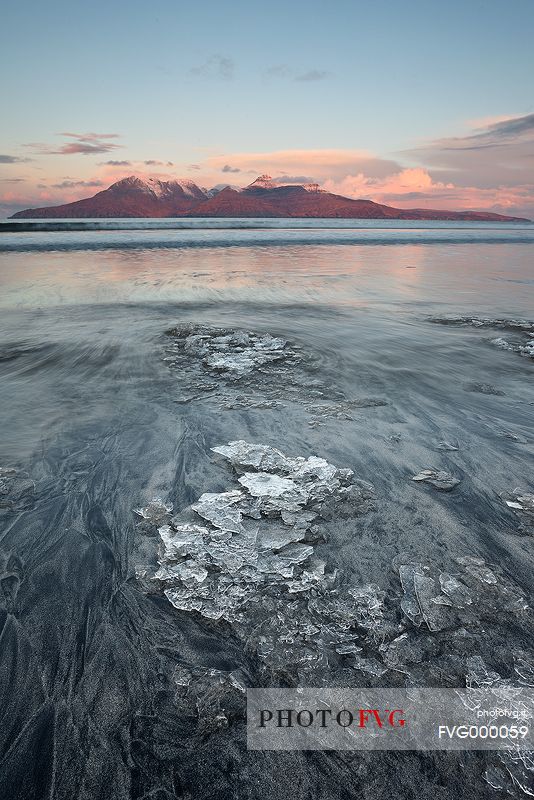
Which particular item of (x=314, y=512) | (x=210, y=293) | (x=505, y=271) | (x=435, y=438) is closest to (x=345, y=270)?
(x=505, y=271)

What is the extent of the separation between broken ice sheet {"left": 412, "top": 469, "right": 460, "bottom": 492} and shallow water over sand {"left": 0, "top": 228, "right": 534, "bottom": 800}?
0.06m

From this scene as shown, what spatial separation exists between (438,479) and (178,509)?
1654 mm

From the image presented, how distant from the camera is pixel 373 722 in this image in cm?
151

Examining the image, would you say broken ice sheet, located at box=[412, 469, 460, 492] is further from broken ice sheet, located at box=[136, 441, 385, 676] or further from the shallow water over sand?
broken ice sheet, located at box=[136, 441, 385, 676]

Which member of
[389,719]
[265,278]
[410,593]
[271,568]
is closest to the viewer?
[389,719]

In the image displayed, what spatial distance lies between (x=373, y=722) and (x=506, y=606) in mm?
828

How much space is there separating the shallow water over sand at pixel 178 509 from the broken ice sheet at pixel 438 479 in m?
0.06

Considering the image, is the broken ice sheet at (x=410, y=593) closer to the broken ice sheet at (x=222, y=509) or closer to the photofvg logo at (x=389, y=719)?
the photofvg logo at (x=389, y=719)

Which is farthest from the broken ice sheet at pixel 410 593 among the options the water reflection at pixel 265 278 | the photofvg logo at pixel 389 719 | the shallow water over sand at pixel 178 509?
the water reflection at pixel 265 278

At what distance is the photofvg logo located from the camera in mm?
1453

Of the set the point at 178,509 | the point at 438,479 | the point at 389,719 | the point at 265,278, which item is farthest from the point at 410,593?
the point at 265,278

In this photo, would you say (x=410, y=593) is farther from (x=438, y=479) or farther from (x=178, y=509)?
(x=178, y=509)

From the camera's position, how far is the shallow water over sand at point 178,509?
1.41m

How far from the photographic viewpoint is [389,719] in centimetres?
152
